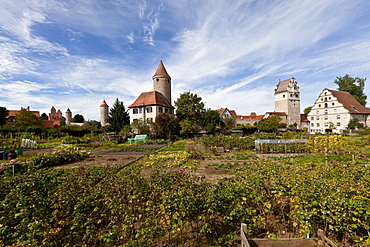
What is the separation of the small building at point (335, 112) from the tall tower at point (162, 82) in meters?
43.0

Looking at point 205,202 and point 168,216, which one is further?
point 205,202

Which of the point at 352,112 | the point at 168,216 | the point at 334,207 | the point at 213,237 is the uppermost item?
the point at 352,112

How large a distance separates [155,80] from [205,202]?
42997 mm

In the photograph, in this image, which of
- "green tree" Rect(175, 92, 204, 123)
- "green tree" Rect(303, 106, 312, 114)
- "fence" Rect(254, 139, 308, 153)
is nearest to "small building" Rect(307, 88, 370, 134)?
"green tree" Rect(303, 106, 312, 114)

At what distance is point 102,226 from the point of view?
3.82m

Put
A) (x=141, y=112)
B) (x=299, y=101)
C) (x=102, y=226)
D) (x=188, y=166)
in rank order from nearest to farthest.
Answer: (x=102, y=226) < (x=188, y=166) < (x=141, y=112) < (x=299, y=101)

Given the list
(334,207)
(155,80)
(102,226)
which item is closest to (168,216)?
(102,226)

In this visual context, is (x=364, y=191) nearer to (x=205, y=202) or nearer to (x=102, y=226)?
(x=205, y=202)

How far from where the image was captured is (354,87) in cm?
5919

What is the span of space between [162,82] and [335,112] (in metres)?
49.0

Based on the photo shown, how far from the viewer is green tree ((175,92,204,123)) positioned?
35219 millimetres

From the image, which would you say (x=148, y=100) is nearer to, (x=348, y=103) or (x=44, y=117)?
(x=348, y=103)

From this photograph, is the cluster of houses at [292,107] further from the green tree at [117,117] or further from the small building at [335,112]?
the green tree at [117,117]

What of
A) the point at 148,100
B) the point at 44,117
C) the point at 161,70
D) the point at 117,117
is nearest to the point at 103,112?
the point at 117,117
